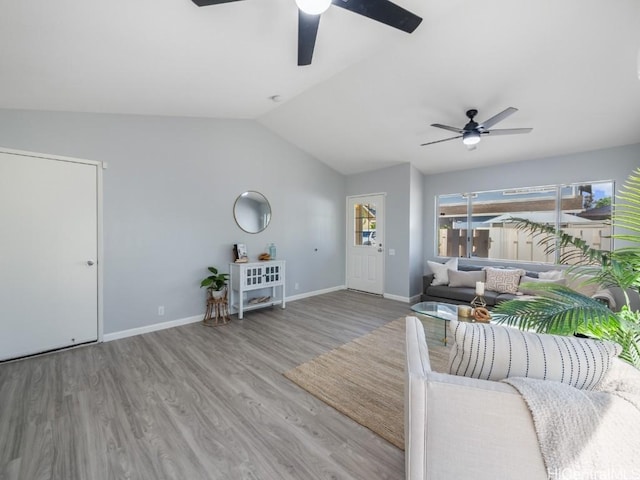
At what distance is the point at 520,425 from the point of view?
837mm

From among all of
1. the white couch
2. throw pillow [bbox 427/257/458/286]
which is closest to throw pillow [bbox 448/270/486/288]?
throw pillow [bbox 427/257/458/286]

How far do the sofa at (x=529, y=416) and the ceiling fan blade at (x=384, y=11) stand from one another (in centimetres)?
192

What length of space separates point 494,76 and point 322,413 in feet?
11.3

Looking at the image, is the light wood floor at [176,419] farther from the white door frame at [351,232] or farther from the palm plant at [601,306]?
the white door frame at [351,232]

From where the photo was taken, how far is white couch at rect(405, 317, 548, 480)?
0.84 metres

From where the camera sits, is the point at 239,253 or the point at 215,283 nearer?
the point at 215,283

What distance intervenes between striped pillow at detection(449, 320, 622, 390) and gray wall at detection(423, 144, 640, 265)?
13.3 feet

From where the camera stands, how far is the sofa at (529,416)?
2.57ft

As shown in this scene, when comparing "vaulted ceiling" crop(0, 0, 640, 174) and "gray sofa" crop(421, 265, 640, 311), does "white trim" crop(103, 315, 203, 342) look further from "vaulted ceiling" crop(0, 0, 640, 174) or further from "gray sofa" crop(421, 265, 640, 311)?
"gray sofa" crop(421, 265, 640, 311)

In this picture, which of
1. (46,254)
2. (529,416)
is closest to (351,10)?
(529,416)

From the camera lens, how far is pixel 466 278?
424cm

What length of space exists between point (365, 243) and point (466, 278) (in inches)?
78.7

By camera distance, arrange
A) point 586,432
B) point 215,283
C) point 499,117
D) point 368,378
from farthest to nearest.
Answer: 1. point 215,283
2. point 499,117
3. point 368,378
4. point 586,432

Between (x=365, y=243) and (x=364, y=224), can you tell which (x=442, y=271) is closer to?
(x=365, y=243)
